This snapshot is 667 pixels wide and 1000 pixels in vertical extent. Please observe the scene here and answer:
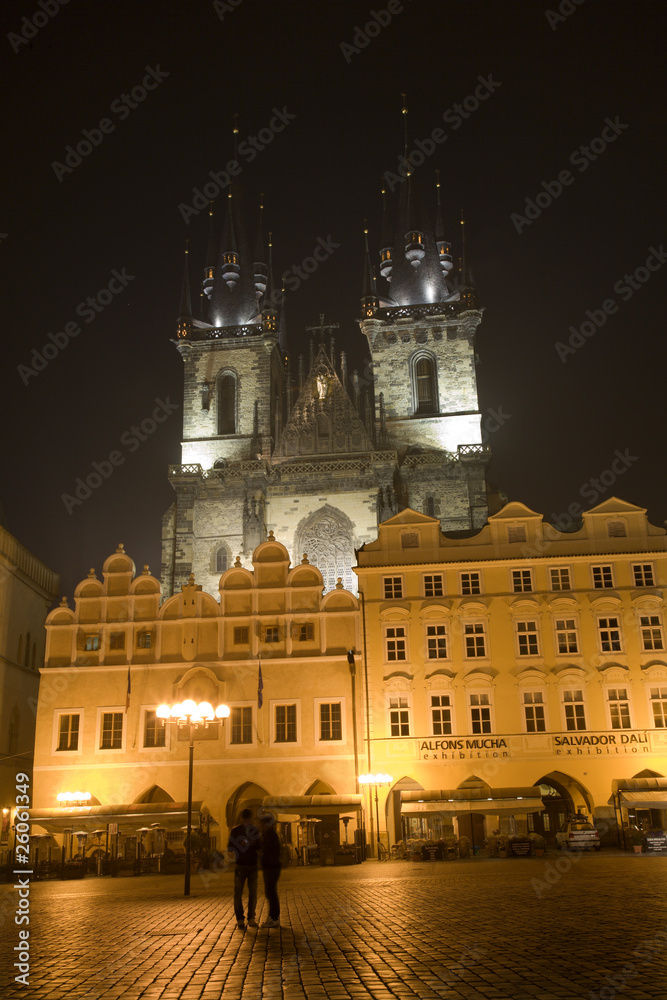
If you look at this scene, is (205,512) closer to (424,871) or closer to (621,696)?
(621,696)

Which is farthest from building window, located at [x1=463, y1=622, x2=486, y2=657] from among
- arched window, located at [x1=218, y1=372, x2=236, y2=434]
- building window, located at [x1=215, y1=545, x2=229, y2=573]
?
arched window, located at [x1=218, y1=372, x2=236, y2=434]

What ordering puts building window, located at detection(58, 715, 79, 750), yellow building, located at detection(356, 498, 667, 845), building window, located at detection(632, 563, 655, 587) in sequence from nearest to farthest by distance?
yellow building, located at detection(356, 498, 667, 845) < building window, located at detection(58, 715, 79, 750) < building window, located at detection(632, 563, 655, 587)

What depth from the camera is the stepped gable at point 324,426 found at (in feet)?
199

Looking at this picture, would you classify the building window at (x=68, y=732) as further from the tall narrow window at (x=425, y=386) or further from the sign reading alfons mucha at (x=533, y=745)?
the tall narrow window at (x=425, y=386)

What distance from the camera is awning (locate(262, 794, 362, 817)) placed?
3231 cm

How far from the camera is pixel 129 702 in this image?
126 feet

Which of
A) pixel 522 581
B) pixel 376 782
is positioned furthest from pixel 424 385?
pixel 376 782

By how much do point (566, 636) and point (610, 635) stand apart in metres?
1.65

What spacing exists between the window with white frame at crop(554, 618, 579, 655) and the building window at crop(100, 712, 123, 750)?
1703 centimetres

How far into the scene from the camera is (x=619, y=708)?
3734cm

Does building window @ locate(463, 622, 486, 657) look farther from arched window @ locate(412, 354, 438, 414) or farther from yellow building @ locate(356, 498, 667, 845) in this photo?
arched window @ locate(412, 354, 438, 414)

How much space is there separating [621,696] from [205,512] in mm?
30245

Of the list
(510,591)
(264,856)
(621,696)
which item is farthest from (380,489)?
(264,856)

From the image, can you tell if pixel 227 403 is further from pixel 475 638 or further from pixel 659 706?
pixel 659 706
